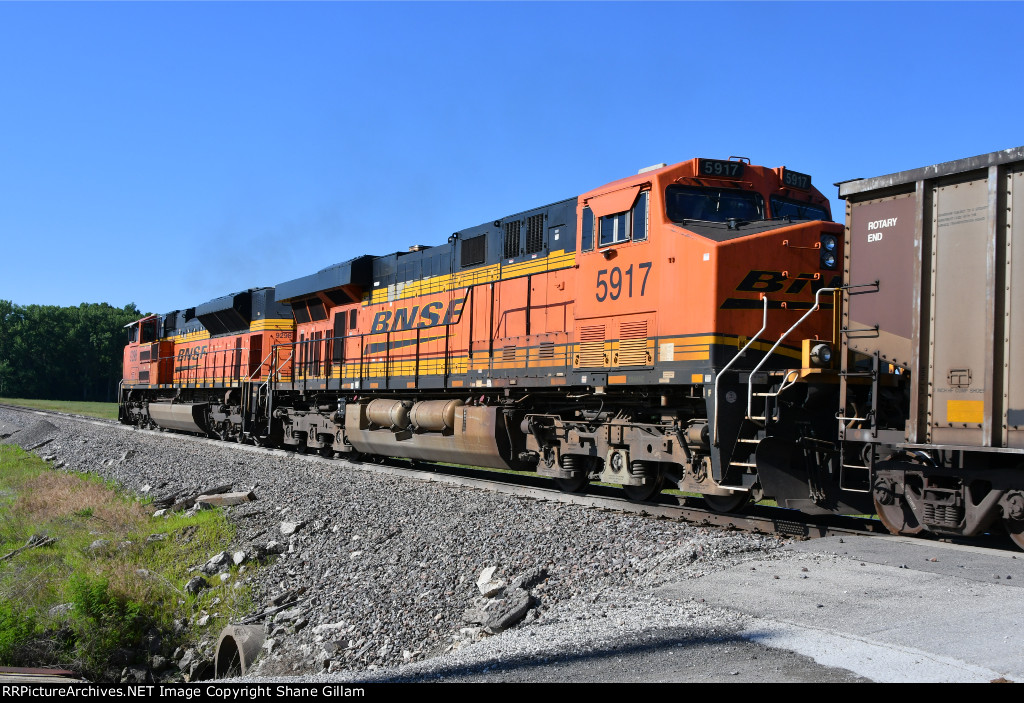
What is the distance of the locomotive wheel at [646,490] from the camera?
979 centimetres

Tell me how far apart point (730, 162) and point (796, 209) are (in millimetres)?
1094

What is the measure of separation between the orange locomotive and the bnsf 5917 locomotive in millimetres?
28

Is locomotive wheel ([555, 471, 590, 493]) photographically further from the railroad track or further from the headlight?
the headlight

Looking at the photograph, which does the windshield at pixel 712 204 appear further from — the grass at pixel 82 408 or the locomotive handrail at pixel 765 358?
the grass at pixel 82 408

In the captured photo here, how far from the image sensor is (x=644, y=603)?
584 cm

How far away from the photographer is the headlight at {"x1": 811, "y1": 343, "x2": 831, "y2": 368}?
309 inches

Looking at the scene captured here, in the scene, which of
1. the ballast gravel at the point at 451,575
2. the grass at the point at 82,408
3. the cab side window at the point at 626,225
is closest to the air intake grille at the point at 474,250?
the cab side window at the point at 626,225

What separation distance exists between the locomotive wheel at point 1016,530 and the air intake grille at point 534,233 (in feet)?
22.1

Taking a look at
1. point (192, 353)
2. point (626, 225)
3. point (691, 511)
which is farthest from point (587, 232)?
point (192, 353)

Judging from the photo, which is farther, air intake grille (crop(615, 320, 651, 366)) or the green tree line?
the green tree line

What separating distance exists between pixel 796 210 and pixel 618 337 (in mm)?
2643

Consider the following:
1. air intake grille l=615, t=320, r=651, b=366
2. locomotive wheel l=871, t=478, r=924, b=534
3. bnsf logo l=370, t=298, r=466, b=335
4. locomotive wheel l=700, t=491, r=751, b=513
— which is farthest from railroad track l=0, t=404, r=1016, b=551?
bnsf logo l=370, t=298, r=466, b=335
